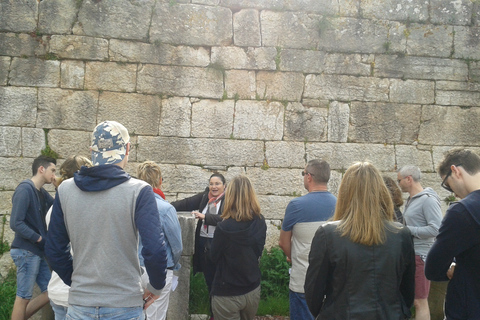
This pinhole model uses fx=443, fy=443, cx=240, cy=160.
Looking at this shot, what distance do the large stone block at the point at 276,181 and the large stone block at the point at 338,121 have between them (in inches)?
28.3

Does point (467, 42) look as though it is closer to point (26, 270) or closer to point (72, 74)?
point (72, 74)

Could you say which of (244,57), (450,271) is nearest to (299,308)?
(450,271)

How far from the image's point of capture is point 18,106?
18.7 ft

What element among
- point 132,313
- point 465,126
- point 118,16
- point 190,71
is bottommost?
point 132,313

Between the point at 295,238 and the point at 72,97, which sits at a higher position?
the point at 72,97

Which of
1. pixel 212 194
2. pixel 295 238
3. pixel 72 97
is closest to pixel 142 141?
pixel 72 97

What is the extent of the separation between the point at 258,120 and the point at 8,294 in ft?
12.3

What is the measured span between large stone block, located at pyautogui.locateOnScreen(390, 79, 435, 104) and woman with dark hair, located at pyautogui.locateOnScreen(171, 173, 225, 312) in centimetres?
293

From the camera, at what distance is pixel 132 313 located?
8.48 ft

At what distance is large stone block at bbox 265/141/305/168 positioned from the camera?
239 inches

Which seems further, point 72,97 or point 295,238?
point 72,97

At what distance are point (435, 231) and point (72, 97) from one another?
462 cm

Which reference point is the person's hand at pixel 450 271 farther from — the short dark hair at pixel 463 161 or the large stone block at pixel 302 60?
the large stone block at pixel 302 60

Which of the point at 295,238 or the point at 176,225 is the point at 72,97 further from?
the point at 295,238
